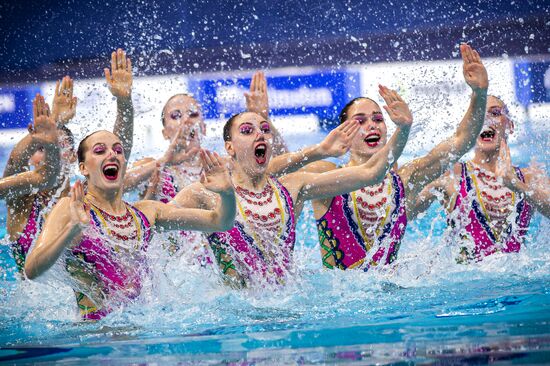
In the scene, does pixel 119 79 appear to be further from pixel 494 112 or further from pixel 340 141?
pixel 494 112

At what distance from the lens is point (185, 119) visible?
5605 millimetres

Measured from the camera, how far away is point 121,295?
409cm

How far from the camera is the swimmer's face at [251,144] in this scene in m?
4.36

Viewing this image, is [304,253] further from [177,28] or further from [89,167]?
[177,28]

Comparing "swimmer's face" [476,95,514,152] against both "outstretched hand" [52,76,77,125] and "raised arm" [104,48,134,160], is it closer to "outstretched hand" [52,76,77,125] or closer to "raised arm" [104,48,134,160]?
"raised arm" [104,48,134,160]

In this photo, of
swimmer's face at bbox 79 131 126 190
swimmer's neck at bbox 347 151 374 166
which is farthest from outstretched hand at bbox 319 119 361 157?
swimmer's face at bbox 79 131 126 190

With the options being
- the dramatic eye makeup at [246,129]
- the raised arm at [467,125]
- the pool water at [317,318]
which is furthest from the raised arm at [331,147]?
the pool water at [317,318]

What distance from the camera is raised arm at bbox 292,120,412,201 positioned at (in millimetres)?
4289

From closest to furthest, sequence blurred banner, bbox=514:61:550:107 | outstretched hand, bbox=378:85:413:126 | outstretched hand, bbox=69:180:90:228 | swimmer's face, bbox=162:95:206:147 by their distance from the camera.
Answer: outstretched hand, bbox=69:180:90:228 < outstretched hand, bbox=378:85:413:126 < swimmer's face, bbox=162:95:206:147 < blurred banner, bbox=514:61:550:107

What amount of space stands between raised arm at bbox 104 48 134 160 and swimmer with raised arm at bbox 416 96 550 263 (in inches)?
71.3

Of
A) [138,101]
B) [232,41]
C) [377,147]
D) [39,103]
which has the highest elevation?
[232,41]

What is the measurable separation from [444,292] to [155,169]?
6.39ft

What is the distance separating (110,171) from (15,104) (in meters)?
6.94

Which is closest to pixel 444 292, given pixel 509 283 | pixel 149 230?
pixel 509 283
